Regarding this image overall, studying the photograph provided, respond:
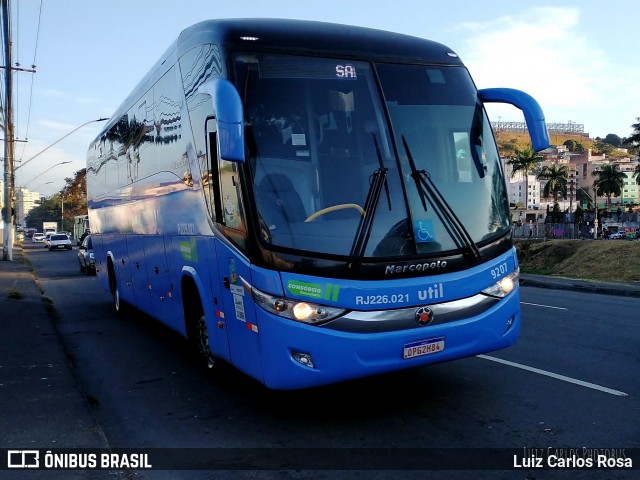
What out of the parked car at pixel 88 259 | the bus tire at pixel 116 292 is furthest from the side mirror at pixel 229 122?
the parked car at pixel 88 259

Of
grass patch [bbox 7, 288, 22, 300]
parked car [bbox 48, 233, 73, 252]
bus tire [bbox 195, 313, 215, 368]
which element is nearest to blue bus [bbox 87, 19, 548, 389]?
bus tire [bbox 195, 313, 215, 368]

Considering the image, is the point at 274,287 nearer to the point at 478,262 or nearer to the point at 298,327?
the point at 298,327

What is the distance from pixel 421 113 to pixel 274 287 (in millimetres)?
2162

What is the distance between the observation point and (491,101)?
6.47 m

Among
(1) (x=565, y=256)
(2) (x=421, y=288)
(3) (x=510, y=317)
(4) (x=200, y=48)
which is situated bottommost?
(1) (x=565, y=256)

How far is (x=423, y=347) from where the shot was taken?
17.0 ft

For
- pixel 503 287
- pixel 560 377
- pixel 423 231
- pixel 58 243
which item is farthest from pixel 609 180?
pixel 423 231

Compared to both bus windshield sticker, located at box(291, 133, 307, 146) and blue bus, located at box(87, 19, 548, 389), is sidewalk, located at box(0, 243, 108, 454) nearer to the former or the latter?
blue bus, located at box(87, 19, 548, 389)

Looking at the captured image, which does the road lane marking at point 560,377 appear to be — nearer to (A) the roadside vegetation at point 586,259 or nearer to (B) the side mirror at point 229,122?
(B) the side mirror at point 229,122

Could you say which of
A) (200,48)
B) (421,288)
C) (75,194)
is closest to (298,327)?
(421,288)

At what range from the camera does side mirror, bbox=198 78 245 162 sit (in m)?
4.66

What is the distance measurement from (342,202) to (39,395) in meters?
3.86

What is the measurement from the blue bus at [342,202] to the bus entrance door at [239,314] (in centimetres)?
3

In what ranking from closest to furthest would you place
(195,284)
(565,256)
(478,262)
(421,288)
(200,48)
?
1. (421,288)
2. (478,262)
3. (200,48)
4. (195,284)
5. (565,256)
